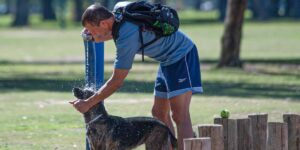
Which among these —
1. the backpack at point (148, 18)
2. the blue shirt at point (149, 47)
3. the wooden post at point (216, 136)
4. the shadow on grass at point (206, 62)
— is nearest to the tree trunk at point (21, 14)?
the shadow on grass at point (206, 62)

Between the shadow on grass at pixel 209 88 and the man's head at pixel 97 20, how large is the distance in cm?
902

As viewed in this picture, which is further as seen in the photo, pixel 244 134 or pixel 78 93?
pixel 244 134

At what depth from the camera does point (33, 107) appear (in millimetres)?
16000

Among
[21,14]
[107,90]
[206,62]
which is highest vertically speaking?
[107,90]

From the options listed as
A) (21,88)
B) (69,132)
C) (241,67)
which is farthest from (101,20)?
(241,67)

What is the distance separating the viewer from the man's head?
796 cm

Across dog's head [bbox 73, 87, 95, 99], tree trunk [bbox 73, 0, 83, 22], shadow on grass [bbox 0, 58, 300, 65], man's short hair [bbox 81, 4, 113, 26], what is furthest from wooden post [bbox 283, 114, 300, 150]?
tree trunk [bbox 73, 0, 83, 22]

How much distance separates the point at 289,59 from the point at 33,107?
565 inches

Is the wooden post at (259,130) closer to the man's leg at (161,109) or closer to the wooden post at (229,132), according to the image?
the wooden post at (229,132)

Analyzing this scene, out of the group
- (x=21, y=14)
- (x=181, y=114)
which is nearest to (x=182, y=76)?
(x=181, y=114)

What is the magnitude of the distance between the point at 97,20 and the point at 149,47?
605 millimetres

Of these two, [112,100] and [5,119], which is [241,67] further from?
[5,119]

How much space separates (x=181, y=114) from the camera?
857 centimetres

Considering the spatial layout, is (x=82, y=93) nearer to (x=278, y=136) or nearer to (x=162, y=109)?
(x=162, y=109)
